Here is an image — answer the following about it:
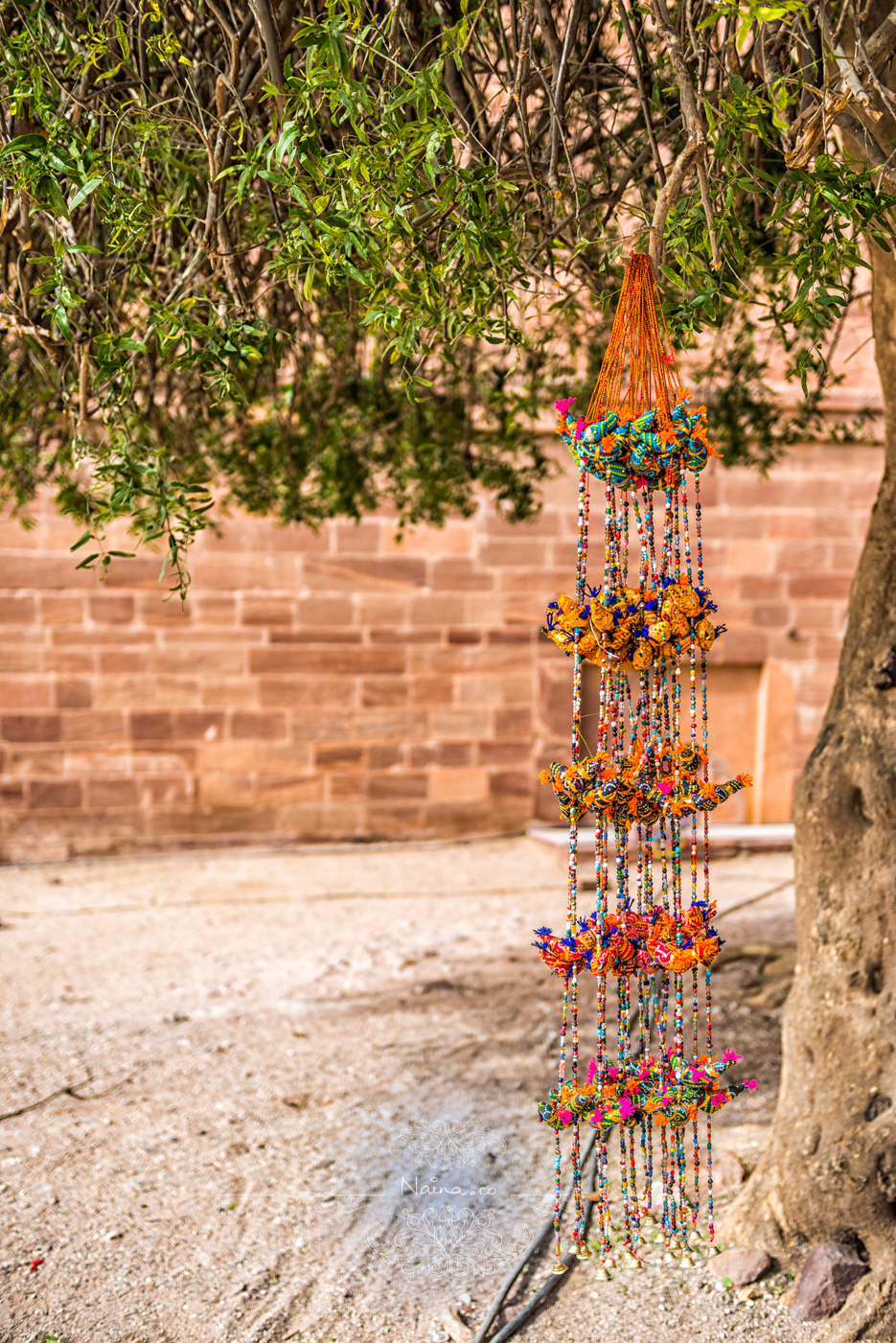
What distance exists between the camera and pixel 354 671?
809cm

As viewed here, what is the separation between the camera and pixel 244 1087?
13.4 feet

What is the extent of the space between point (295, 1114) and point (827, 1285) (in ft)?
6.58

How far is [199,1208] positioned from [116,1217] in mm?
245

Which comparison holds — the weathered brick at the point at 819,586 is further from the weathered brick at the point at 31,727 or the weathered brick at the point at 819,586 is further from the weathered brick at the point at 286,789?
the weathered brick at the point at 31,727

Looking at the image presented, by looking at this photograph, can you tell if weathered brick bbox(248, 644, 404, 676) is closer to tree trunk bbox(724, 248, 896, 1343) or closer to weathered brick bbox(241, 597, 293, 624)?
weathered brick bbox(241, 597, 293, 624)

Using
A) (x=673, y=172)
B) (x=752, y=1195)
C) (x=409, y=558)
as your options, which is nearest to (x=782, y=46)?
(x=673, y=172)

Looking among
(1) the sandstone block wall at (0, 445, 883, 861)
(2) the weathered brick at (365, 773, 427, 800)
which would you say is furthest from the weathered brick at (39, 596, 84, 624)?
(2) the weathered brick at (365, 773, 427, 800)

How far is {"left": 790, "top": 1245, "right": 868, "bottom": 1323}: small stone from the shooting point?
254 cm

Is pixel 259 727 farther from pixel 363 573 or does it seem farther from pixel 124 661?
pixel 363 573

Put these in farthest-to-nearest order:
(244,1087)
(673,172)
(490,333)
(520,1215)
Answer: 1. (244,1087)
2. (520,1215)
3. (490,333)
4. (673,172)

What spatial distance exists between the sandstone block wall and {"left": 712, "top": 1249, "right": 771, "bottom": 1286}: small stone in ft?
18.3

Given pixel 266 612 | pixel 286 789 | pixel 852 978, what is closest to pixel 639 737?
pixel 852 978

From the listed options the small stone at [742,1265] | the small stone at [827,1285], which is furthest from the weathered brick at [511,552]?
the small stone at [827,1285]

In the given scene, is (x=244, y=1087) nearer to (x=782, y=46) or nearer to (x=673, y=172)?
(x=673, y=172)
